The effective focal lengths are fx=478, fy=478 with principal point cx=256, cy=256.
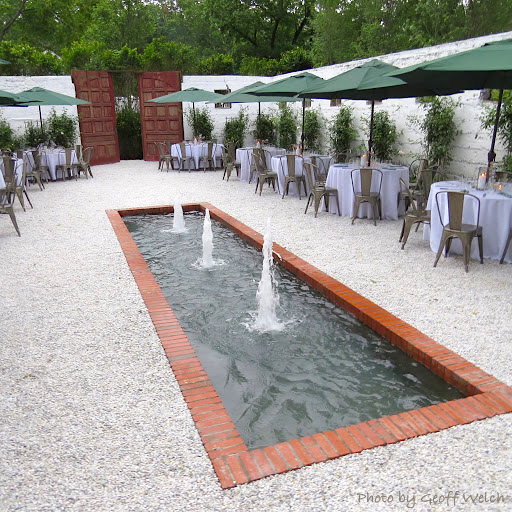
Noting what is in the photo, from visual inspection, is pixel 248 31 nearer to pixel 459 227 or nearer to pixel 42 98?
pixel 42 98

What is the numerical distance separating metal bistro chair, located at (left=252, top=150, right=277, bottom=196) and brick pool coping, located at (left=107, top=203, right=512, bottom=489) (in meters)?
5.54

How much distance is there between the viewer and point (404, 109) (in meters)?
9.71

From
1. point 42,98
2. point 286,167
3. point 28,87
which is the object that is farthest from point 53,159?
point 286,167

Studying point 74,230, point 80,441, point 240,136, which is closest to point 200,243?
point 74,230

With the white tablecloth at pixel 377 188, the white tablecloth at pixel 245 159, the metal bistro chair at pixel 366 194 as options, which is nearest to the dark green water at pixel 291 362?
the metal bistro chair at pixel 366 194

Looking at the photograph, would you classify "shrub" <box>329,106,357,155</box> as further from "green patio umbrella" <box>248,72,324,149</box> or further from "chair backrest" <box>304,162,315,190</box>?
"chair backrest" <box>304,162,315,190</box>

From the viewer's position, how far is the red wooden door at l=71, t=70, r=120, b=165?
14094mm

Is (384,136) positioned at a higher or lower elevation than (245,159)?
higher

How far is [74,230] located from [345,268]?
389cm

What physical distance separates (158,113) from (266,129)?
3.48m

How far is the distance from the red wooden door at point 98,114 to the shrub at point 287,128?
17.2 feet

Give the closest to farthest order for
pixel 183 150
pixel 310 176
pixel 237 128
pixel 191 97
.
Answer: pixel 310 176 → pixel 191 97 → pixel 183 150 → pixel 237 128

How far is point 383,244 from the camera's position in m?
5.74

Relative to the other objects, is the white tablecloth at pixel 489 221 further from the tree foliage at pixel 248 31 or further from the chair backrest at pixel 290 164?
the tree foliage at pixel 248 31
